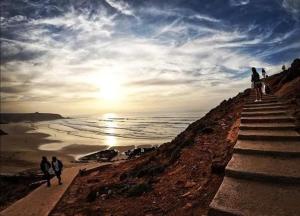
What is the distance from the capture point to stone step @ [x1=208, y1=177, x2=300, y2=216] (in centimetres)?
353

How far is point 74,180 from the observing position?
14156 millimetres

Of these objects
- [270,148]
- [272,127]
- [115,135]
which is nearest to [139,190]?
[270,148]

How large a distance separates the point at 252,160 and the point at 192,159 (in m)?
2.83

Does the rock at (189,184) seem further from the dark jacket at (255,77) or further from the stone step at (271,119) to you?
the dark jacket at (255,77)

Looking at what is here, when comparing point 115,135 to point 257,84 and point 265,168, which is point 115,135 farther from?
point 265,168

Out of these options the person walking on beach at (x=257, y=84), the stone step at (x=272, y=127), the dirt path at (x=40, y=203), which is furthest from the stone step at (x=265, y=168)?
the person walking on beach at (x=257, y=84)

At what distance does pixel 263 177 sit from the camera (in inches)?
177

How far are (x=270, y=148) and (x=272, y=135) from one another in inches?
33.2

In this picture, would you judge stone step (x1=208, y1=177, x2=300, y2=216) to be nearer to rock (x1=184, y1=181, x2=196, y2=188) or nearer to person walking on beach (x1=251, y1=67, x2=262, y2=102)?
rock (x1=184, y1=181, x2=196, y2=188)

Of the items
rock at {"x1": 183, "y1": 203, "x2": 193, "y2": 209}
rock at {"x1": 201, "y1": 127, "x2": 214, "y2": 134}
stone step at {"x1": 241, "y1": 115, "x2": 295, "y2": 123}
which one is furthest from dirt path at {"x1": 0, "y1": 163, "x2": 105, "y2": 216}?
stone step at {"x1": 241, "y1": 115, "x2": 295, "y2": 123}

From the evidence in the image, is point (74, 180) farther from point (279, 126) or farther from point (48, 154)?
point (48, 154)

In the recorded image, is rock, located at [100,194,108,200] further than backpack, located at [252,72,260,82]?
No

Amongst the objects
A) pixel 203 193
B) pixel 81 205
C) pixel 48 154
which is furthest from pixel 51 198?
pixel 48 154

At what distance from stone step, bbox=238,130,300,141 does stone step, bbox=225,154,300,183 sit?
45.1 inches
